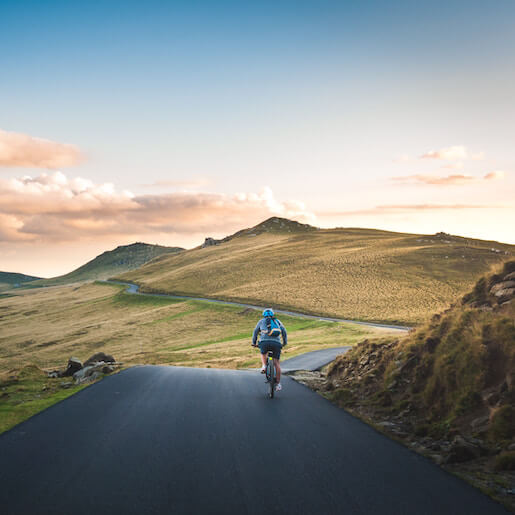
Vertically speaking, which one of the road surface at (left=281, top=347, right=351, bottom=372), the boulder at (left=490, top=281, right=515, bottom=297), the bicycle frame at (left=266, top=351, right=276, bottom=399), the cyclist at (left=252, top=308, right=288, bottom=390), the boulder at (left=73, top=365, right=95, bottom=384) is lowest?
the road surface at (left=281, top=347, right=351, bottom=372)

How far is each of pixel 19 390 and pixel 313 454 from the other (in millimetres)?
13136

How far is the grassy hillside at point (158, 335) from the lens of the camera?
38.3m

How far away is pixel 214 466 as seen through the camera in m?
7.06

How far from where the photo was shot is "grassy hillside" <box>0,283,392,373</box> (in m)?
38.3

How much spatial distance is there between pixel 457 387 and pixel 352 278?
7895 cm

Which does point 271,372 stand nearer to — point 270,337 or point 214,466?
point 270,337

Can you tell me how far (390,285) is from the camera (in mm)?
80125

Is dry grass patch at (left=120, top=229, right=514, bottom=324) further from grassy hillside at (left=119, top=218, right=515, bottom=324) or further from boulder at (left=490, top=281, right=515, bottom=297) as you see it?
boulder at (left=490, top=281, right=515, bottom=297)

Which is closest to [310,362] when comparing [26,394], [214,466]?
[26,394]

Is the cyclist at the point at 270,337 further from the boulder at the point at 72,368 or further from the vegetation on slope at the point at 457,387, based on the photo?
the boulder at the point at 72,368

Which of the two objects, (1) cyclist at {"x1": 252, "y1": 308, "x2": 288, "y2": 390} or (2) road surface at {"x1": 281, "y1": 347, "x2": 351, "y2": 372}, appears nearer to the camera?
(1) cyclist at {"x1": 252, "y1": 308, "x2": 288, "y2": 390}

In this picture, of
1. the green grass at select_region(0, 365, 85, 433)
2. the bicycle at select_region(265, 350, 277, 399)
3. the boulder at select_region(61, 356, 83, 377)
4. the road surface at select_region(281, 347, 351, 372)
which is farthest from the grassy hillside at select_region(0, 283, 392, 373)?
the bicycle at select_region(265, 350, 277, 399)

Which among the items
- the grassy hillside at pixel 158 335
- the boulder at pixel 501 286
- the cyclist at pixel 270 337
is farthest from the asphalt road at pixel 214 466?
the grassy hillside at pixel 158 335

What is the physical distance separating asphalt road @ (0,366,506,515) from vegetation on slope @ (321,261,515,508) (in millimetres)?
895
